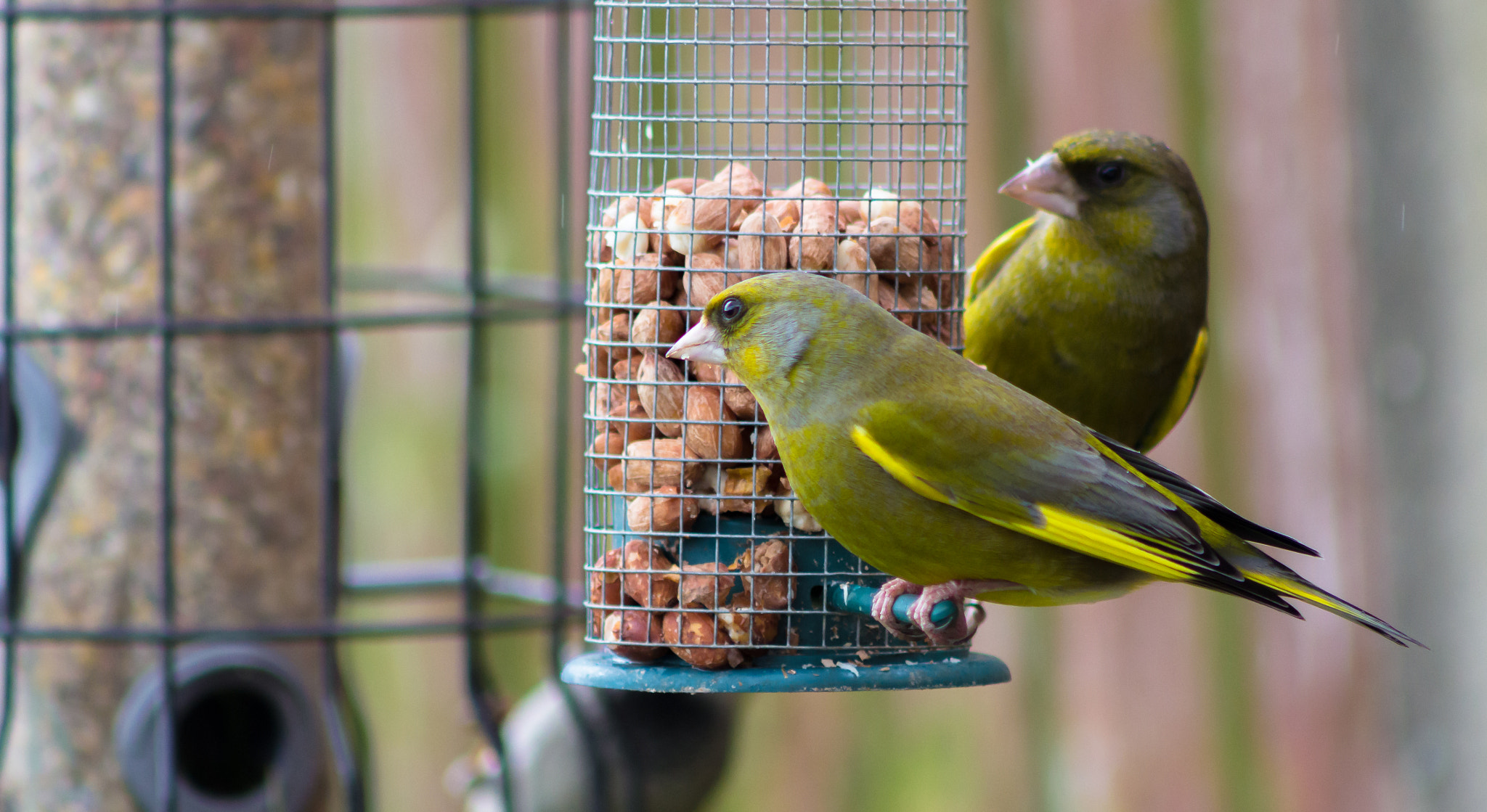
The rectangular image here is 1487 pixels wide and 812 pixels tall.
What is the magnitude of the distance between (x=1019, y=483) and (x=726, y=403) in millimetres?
629

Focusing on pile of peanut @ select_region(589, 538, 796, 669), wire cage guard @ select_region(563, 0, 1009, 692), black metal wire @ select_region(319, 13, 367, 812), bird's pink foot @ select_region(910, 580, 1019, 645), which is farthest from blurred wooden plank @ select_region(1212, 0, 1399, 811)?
black metal wire @ select_region(319, 13, 367, 812)

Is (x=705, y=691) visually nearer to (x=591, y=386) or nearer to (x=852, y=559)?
(x=852, y=559)

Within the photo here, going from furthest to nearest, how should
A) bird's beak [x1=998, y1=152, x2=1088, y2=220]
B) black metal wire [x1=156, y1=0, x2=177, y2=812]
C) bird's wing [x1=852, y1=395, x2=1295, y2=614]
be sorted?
1. black metal wire [x1=156, y1=0, x2=177, y2=812]
2. bird's beak [x1=998, y1=152, x2=1088, y2=220]
3. bird's wing [x1=852, y1=395, x2=1295, y2=614]

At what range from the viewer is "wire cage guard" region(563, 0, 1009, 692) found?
3.12m

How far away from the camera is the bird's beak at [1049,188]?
346 cm

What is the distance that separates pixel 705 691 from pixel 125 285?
1967 mm

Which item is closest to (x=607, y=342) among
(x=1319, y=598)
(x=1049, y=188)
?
(x=1049, y=188)

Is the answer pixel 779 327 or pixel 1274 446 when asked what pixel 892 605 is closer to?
pixel 779 327

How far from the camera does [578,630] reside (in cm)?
496

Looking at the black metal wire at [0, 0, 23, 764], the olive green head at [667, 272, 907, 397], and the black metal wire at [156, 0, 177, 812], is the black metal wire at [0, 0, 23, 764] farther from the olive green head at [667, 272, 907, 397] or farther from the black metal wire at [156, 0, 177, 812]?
the olive green head at [667, 272, 907, 397]

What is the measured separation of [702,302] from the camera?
319 cm

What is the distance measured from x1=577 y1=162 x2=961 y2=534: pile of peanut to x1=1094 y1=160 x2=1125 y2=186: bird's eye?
48cm

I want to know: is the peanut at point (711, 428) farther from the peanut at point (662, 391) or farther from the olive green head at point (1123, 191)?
the olive green head at point (1123, 191)

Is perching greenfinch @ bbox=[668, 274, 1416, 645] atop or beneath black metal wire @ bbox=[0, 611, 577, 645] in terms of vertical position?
atop
